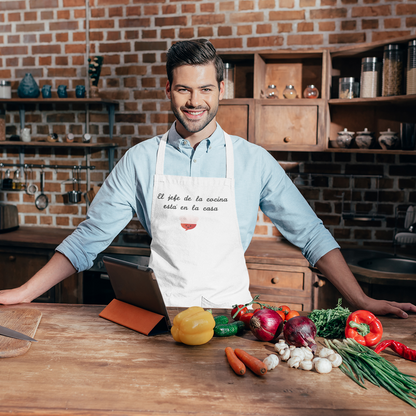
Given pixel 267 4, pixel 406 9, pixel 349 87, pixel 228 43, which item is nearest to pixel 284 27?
pixel 267 4

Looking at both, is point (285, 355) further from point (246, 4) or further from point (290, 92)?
point (246, 4)

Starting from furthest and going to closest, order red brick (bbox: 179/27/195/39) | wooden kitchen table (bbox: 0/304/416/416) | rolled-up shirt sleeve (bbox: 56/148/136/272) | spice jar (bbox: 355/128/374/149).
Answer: red brick (bbox: 179/27/195/39) → spice jar (bbox: 355/128/374/149) → rolled-up shirt sleeve (bbox: 56/148/136/272) → wooden kitchen table (bbox: 0/304/416/416)

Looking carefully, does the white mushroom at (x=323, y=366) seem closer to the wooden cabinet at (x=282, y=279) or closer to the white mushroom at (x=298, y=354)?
the white mushroom at (x=298, y=354)

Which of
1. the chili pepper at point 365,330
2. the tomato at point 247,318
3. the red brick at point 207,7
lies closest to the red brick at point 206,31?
the red brick at point 207,7

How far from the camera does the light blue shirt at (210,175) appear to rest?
68.9 inches

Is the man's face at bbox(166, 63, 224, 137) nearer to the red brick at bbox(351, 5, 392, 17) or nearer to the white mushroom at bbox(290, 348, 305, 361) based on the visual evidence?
the white mushroom at bbox(290, 348, 305, 361)

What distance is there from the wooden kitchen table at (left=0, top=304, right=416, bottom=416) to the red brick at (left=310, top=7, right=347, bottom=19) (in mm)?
2492

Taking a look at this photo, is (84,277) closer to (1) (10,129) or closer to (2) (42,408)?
(1) (10,129)

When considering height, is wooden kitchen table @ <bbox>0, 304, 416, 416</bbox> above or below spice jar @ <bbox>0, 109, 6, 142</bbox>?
below

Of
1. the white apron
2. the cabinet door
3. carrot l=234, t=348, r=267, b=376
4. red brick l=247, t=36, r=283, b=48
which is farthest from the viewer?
red brick l=247, t=36, r=283, b=48

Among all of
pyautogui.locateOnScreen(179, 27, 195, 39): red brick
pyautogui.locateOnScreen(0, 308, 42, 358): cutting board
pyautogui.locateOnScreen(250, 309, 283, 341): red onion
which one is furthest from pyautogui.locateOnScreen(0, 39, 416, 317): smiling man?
pyautogui.locateOnScreen(179, 27, 195, 39): red brick

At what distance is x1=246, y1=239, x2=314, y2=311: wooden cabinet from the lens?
2.66 m

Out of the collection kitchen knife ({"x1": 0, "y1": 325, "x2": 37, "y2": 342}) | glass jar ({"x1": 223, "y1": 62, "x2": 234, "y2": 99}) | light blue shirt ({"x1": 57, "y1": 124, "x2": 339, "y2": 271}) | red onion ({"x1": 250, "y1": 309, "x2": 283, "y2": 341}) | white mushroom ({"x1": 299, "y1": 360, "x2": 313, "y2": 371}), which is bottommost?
white mushroom ({"x1": 299, "y1": 360, "x2": 313, "y2": 371})

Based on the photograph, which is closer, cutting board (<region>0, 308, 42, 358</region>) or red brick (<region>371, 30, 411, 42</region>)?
cutting board (<region>0, 308, 42, 358</region>)
